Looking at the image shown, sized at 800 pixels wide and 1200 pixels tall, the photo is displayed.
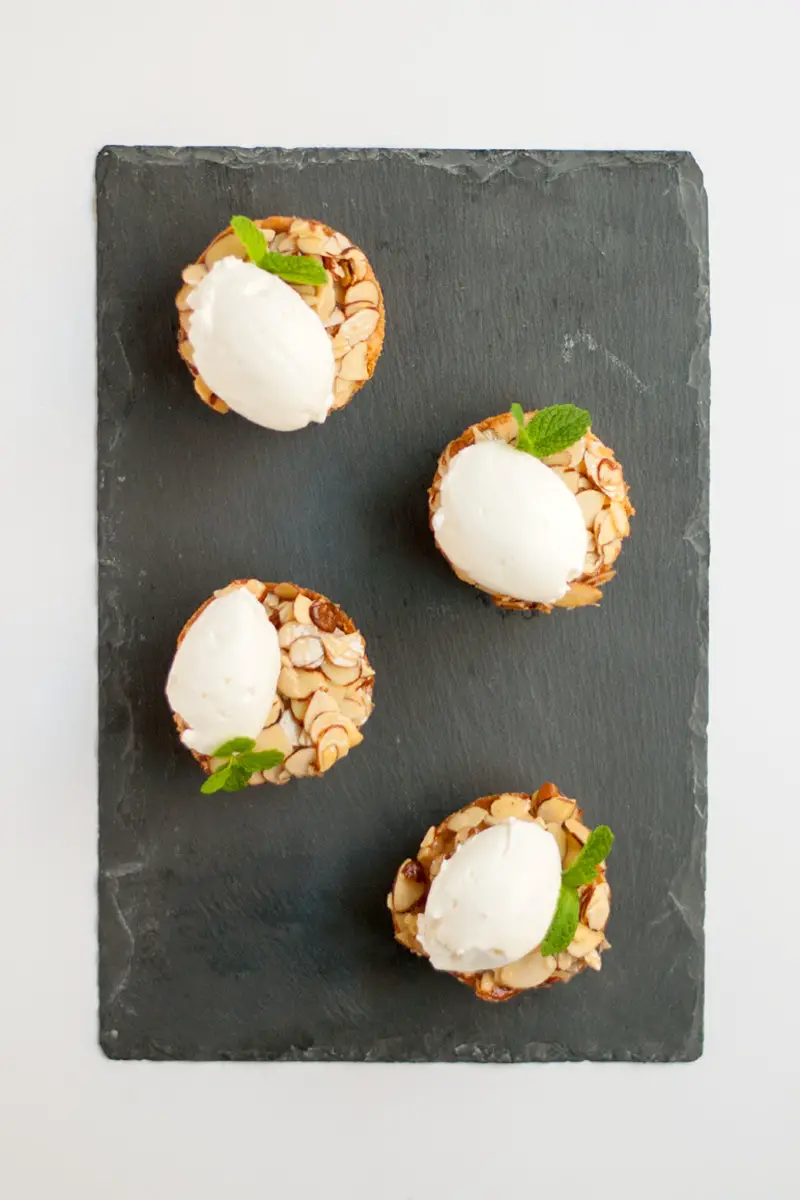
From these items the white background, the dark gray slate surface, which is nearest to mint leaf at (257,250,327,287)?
the dark gray slate surface

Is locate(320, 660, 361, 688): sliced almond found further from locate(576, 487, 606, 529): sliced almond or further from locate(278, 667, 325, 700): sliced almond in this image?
locate(576, 487, 606, 529): sliced almond

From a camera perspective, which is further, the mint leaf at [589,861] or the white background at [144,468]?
the white background at [144,468]

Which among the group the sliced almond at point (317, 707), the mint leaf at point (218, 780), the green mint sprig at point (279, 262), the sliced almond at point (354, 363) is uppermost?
the green mint sprig at point (279, 262)

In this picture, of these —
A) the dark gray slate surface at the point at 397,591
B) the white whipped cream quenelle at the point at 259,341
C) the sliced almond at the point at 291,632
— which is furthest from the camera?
the dark gray slate surface at the point at 397,591

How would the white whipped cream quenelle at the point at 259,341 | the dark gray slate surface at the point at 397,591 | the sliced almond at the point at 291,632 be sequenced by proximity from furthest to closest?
1. the dark gray slate surface at the point at 397,591
2. the sliced almond at the point at 291,632
3. the white whipped cream quenelle at the point at 259,341

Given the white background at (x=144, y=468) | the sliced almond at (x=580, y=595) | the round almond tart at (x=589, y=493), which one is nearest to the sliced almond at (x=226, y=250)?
the white background at (x=144, y=468)

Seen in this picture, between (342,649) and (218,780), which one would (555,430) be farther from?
(218,780)

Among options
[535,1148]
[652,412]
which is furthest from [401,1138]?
[652,412]

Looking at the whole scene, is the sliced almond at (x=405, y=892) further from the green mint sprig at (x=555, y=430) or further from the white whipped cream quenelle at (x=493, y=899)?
the green mint sprig at (x=555, y=430)
